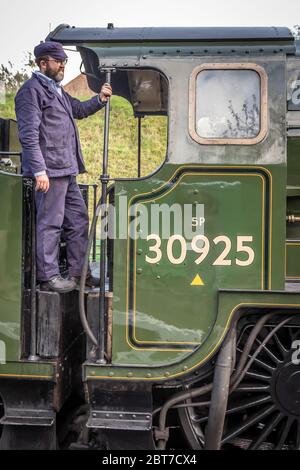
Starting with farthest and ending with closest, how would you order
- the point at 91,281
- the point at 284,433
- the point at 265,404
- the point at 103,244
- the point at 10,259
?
the point at 91,281
the point at 265,404
the point at 284,433
the point at 10,259
the point at 103,244

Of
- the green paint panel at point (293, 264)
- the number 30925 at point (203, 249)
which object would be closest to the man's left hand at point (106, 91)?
the number 30925 at point (203, 249)

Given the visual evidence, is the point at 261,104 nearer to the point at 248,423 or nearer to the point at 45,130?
the point at 45,130

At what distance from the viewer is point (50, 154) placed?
336 centimetres

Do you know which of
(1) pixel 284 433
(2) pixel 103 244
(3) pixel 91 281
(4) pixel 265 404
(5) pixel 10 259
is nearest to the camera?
(2) pixel 103 244

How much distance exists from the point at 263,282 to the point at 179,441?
1.51 m

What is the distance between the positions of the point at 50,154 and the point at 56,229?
0.50 metres

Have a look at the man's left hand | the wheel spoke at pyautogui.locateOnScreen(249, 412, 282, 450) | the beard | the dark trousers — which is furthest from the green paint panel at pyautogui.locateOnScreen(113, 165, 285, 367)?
the beard

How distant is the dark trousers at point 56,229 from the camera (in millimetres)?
3324

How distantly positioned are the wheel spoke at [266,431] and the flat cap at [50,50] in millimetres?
2805

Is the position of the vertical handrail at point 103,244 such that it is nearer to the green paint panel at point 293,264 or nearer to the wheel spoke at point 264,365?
the wheel spoke at point 264,365

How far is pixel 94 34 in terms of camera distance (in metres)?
3.26

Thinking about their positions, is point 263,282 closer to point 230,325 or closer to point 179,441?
point 230,325

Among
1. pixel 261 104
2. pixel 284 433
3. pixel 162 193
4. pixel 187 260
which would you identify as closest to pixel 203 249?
pixel 187 260

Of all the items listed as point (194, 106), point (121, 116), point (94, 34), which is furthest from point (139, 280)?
point (121, 116)
